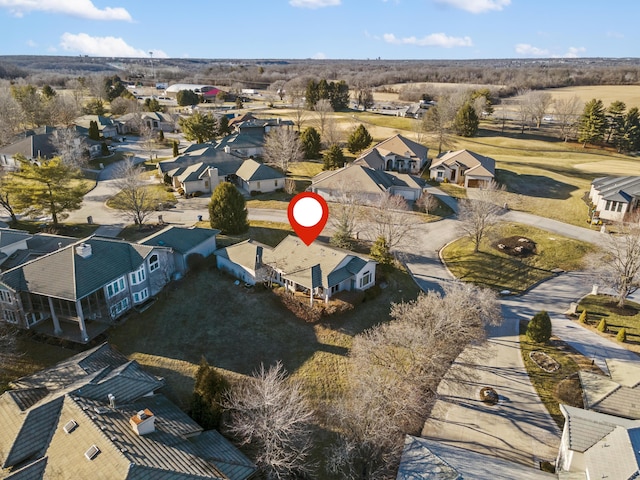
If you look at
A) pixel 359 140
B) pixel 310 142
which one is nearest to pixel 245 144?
pixel 310 142

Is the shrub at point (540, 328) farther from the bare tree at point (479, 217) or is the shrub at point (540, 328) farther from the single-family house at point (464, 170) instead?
the single-family house at point (464, 170)

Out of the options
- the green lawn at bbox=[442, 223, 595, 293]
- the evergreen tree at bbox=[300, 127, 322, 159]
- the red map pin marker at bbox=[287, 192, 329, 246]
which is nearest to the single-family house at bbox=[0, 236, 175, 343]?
the red map pin marker at bbox=[287, 192, 329, 246]

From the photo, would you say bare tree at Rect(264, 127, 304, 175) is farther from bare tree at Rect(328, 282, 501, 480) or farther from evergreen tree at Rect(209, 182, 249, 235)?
bare tree at Rect(328, 282, 501, 480)

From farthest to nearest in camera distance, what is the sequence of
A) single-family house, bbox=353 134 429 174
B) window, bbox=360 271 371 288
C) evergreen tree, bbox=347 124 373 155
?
evergreen tree, bbox=347 124 373 155
single-family house, bbox=353 134 429 174
window, bbox=360 271 371 288

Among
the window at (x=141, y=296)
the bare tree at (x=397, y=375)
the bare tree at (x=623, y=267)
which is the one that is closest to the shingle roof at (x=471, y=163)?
the bare tree at (x=623, y=267)

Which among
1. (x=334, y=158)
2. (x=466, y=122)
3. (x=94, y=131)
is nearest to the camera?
(x=334, y=158)

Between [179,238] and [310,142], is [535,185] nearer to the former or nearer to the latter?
[310,142]
